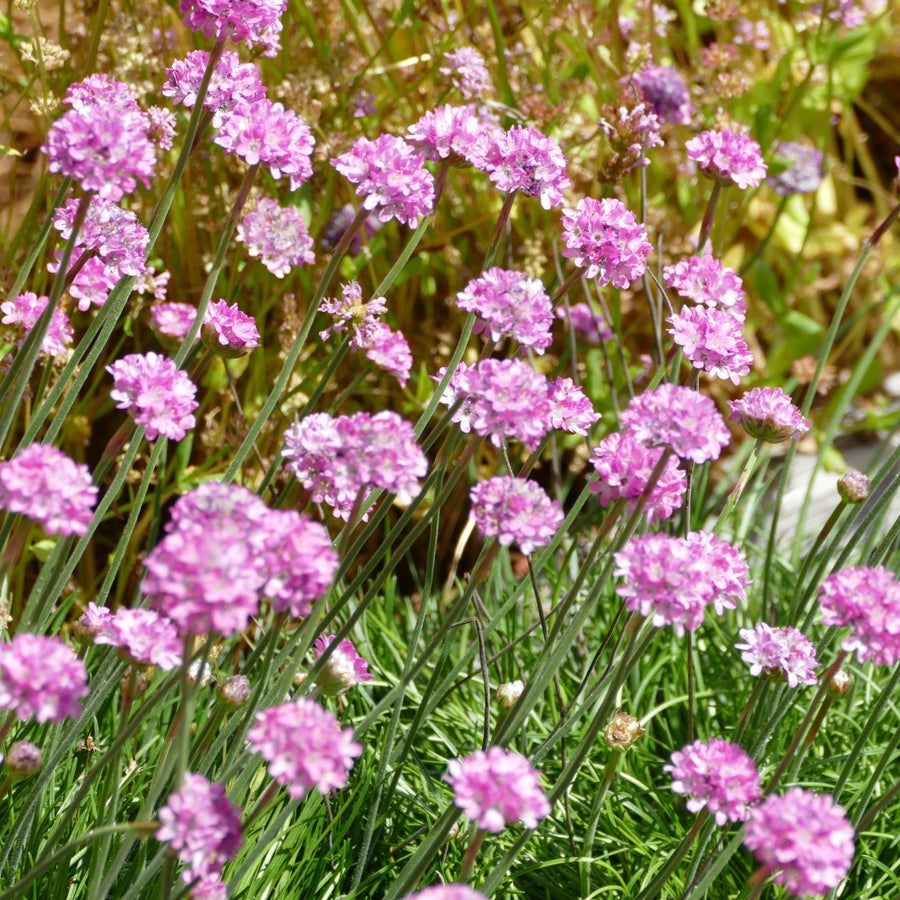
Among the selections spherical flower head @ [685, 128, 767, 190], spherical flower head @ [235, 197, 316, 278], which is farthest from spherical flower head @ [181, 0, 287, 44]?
spherical flower head @ [685, 128, 767, 190]

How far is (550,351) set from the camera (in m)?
2.75

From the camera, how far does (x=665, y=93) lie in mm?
2180

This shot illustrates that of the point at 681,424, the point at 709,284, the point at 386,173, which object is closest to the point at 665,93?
the point at 709,284

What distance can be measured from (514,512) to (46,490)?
37cm

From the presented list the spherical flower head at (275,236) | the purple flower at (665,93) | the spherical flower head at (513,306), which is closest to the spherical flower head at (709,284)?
the spherical flower head at (513,306)

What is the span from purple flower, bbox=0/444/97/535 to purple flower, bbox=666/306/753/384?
66cm

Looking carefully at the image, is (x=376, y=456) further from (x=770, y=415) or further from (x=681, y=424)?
(x=770, y=415)

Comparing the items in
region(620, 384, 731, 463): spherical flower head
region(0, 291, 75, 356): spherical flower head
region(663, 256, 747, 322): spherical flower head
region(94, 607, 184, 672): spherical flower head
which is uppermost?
region(663, 256, 747, 322): spherical flower head

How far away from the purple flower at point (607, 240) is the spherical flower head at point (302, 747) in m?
0.62

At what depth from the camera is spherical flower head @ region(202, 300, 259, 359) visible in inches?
50.8

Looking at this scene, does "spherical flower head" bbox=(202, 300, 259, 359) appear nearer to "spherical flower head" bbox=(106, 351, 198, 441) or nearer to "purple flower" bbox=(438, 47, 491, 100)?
"spherical flower head" bbox=(106, 351, 198, 441)

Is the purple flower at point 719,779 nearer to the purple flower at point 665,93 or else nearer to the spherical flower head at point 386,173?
the spherical flower head at point 386,173

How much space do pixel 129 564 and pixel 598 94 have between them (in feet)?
4.69

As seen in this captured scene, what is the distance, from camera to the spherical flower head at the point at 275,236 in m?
1.24
